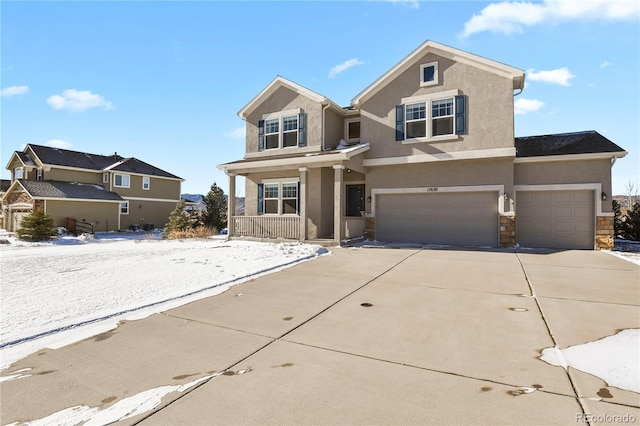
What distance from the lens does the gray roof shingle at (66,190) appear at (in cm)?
2397

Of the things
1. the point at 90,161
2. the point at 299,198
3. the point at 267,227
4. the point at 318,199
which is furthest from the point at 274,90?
the point at 90,161

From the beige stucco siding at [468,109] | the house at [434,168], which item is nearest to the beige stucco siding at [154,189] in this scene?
the house at [434,168]

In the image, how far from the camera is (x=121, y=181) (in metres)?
29.5

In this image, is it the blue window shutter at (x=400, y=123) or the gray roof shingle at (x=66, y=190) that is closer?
the blue window shutter at (x=400, y=123)

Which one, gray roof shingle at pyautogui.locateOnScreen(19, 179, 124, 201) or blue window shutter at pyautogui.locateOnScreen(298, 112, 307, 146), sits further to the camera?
gray roof shingle at pyautogui.locateOnScreen(19, 179, 124, 201)

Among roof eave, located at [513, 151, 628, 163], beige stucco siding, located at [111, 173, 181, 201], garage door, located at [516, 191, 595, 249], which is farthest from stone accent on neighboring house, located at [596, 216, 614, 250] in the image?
beige stucco siding, located at [111, 173, 181, 201]

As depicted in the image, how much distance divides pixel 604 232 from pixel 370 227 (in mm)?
8216

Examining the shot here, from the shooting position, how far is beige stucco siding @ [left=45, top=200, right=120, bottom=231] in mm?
24391

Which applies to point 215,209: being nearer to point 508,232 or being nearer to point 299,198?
point 299,198

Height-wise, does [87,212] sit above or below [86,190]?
below

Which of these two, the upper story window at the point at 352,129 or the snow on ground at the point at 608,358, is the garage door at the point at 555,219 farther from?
the snow on ground at the point at 608,358

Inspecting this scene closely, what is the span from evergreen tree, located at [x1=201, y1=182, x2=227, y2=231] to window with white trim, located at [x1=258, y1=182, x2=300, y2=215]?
7.61m

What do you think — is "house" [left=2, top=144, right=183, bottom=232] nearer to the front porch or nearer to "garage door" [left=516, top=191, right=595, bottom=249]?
the front porch

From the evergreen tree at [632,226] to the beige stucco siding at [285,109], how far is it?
14334 millimetres
